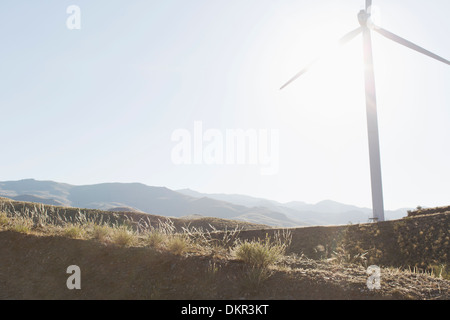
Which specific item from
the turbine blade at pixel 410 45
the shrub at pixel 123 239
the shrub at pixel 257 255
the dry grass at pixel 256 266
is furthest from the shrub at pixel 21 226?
the turbine blade at pixel 410 45

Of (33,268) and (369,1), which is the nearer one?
(33,268)

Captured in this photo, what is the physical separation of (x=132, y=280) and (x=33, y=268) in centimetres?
321

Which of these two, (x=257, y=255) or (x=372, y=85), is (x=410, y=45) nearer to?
(x=372, y=85)

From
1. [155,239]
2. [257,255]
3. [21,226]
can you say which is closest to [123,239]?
[155,239]

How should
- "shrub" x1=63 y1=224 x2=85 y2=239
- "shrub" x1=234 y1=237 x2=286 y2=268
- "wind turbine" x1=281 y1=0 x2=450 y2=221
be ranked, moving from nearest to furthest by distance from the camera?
1. "shrub" x1=234 y1=237 x2=286 y2=268
2. "shrub" x1=63 y1=224 x2=85 y2=239
3. "wind turbine" x1=281 y1=0 x2=450 y2=221

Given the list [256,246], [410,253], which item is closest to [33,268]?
[256,246]

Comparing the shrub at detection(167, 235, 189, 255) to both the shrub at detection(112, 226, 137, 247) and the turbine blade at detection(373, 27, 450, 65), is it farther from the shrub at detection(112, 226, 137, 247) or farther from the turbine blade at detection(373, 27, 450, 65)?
the turbine blade at detection(373, 27, 450, 65)

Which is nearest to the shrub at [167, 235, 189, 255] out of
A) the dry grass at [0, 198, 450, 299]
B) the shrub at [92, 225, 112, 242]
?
the dry grass at [0, 198, 450, 299]

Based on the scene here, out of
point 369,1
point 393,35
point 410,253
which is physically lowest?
point 410,253

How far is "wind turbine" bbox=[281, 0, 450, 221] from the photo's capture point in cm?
2956

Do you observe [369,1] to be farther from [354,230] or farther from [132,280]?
[132,280]

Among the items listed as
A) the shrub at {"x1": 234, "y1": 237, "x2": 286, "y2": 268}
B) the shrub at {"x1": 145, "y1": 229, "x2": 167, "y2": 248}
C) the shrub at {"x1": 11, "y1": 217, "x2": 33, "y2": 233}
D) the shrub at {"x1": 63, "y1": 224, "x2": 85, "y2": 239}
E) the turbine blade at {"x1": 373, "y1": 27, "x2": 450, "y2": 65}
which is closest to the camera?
the shrub at {"x1": 234, "y1": 237, "x2": 286, "y2": 268}

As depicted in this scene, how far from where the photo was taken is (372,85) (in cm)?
3086

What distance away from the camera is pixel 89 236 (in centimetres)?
1029
